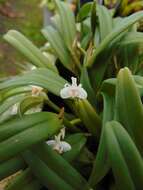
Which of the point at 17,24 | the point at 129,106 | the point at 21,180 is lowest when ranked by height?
the point at 17,24

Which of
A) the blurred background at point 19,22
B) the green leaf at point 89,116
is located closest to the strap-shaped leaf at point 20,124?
the green leaf at point 89,116

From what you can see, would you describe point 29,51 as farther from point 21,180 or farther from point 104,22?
point 21,180

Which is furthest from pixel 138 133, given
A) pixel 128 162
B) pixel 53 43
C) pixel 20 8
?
pixel 20 8

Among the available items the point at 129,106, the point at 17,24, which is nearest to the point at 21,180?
the point at 129,106

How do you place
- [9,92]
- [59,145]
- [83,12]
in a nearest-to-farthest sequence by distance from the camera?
[59,145]
[9,92]
[83,12]

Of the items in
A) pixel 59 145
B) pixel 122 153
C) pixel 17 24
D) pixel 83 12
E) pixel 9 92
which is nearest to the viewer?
pixel 122 153

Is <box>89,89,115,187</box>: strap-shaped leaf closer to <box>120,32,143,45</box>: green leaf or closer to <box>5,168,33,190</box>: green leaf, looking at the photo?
<box>5,168,33,190</box>: green leaf

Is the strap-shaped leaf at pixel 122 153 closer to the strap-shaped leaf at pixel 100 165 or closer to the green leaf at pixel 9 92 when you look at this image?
the strap-shaped leaf at pixel 100 165
